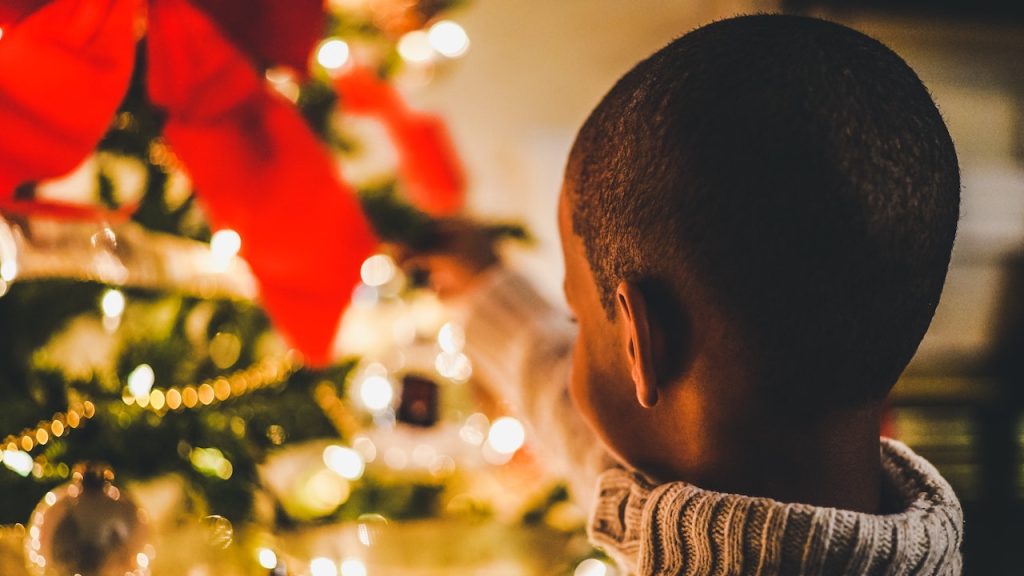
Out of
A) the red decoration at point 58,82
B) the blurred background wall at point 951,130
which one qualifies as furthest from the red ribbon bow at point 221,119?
the blurred background wall at point 951,130

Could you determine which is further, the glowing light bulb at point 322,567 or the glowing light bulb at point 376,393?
the glowing light bulb at point 376,393

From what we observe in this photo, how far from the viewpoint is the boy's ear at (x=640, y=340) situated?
1.48 feet

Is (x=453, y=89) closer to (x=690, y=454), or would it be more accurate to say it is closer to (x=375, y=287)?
(x=375, y=287)

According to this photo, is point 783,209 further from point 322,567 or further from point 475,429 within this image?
point 475,429

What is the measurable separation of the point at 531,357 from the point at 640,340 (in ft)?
1.09

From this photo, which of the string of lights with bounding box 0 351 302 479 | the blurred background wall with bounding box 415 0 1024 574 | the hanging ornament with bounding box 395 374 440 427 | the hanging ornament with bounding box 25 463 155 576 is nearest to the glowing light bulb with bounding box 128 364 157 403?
the string of lights with bounding box 0 351 302 479

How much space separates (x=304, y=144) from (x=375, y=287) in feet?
1.05

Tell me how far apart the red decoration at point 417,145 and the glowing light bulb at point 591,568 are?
0.38 meters

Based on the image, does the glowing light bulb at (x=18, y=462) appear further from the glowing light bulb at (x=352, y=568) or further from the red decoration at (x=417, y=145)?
the red decoration at (x=417, y=145)

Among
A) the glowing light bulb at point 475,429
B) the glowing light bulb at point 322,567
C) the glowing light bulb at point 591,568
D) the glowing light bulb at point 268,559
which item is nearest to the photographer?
the glowing light bulb at point 268,559

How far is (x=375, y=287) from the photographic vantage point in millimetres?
852

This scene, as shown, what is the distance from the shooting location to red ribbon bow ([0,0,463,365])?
0.43 meters

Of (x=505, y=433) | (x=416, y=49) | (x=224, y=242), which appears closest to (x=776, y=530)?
(x=224, y=242)

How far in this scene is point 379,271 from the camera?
0.86 meters
